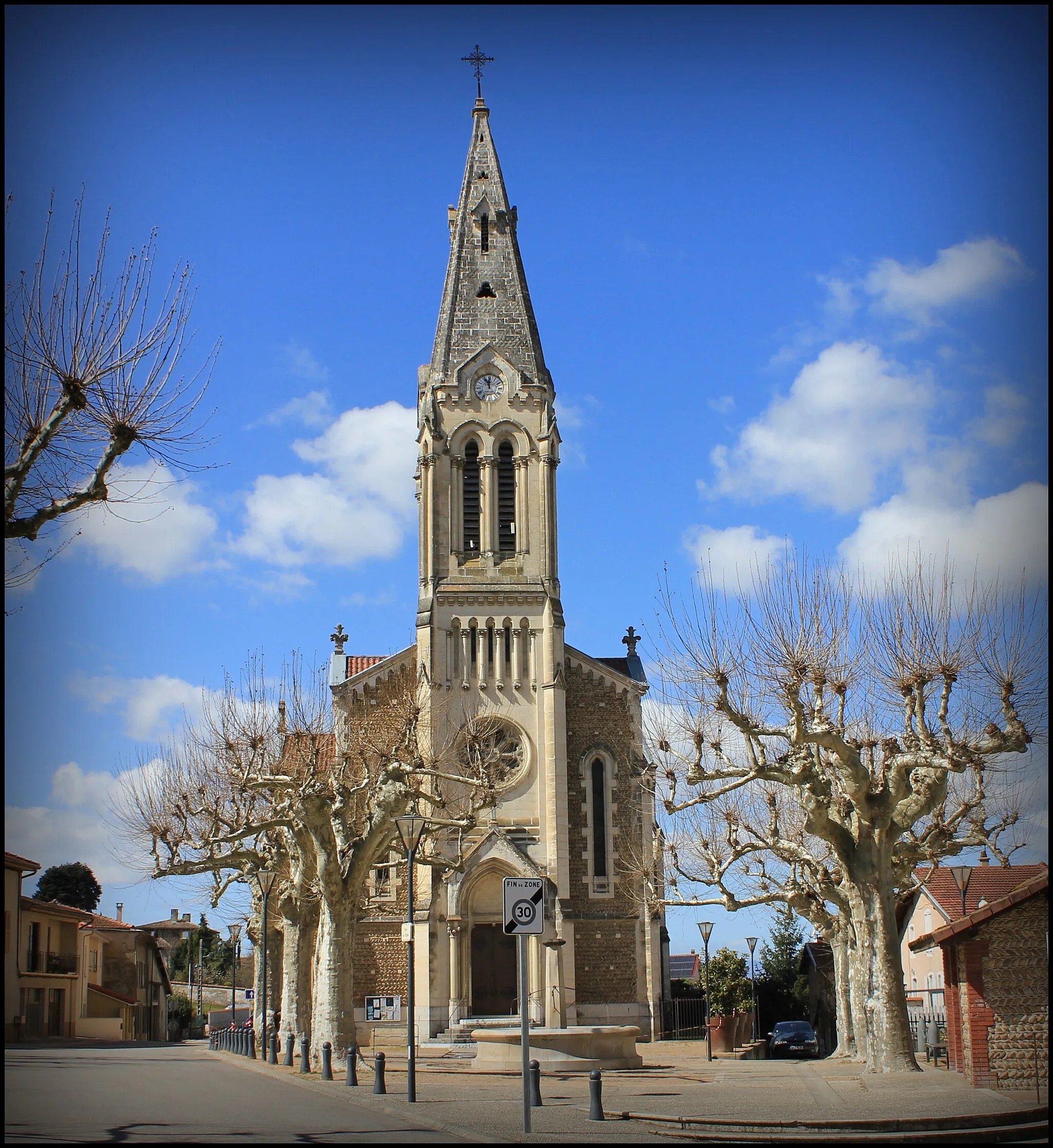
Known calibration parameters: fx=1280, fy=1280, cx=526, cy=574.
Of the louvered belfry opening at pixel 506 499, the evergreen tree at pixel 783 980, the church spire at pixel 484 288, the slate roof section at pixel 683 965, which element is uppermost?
the church spire at pixel 484 288

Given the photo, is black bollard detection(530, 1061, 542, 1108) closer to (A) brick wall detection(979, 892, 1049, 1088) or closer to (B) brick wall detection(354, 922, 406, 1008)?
(A) brick wall detection(979, 892, 1049, 1088)

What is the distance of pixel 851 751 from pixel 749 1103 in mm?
5723

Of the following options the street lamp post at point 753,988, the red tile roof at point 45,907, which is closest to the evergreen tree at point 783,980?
the street lamp post at point 753,988

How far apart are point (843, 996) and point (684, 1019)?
16.7 metres

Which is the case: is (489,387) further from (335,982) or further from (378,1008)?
(378,1008)

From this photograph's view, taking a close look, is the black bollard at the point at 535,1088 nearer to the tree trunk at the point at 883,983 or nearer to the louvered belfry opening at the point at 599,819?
the tree trunk at the point at 883,983

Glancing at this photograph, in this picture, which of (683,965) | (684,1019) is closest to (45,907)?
(684,1019)

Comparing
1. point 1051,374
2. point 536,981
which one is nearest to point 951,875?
point 536,981

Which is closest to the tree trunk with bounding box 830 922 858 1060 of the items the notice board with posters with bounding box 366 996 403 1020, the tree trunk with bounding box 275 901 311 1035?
the notice board with posters with bounding box 366 996 403 1020

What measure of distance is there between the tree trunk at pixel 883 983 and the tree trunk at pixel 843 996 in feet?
27.8

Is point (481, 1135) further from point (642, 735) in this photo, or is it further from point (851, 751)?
point (642, 735)

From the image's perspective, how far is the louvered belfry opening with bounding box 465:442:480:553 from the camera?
4338 centimetres

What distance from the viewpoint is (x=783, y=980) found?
59844 mm

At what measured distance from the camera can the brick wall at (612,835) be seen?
39.3 m
